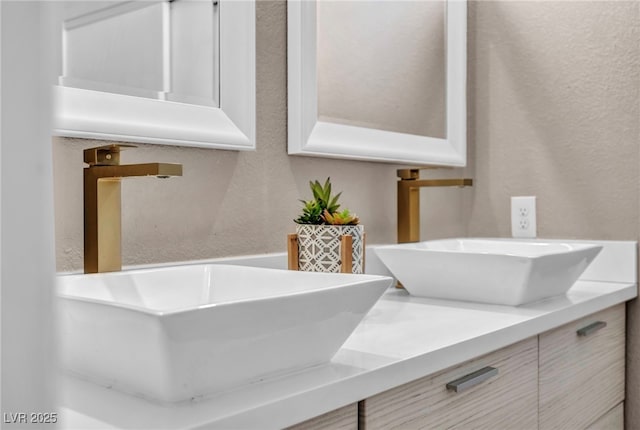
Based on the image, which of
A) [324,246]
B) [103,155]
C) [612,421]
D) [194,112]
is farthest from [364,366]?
[612,421]

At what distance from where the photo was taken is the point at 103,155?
0.90 meters

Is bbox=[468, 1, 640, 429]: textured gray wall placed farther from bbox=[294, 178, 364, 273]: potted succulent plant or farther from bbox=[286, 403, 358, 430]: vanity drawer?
bbox=[286, 403, 358, 430]: vanity drawer

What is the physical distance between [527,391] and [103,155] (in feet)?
2.53

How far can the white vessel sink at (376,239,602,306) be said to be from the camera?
113 cm

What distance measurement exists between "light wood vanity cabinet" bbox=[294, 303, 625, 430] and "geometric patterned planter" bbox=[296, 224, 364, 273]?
11.1 inches

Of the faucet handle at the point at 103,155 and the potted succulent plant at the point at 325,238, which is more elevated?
the faucet handle at the point at 103,155

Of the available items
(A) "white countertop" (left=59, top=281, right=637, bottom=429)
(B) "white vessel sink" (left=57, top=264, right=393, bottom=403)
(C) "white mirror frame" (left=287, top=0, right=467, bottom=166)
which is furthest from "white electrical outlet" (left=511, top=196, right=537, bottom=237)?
(B) "white vessel sink" (left=57, top=264, right=393, bottom=403)

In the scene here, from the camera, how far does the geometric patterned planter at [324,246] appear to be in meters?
1.06

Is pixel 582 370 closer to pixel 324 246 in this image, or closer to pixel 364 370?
pixel 324 246

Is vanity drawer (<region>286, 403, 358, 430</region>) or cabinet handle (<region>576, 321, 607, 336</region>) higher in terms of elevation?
vanity drawer (<region>286, 403, 358, 430</region>)

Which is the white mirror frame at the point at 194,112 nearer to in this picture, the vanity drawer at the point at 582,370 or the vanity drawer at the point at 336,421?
the vanity drawer at the point at 336,421

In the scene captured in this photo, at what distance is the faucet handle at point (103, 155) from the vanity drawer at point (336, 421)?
479 millimetres

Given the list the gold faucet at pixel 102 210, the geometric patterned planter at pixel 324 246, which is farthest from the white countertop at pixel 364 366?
the gold faucet at pixel 102 210

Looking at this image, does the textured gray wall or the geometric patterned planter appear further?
the textured gray wall
